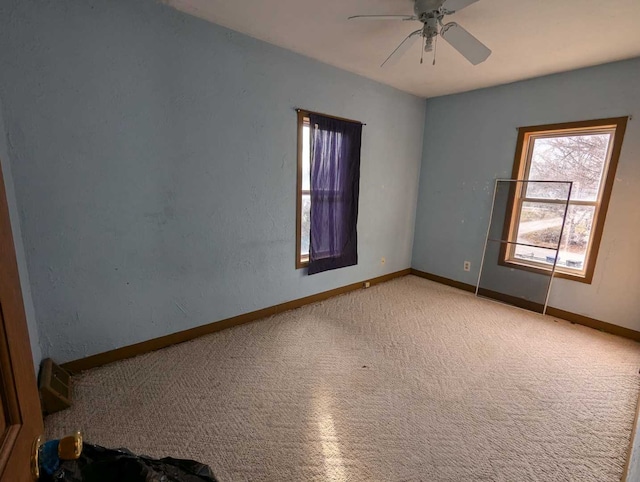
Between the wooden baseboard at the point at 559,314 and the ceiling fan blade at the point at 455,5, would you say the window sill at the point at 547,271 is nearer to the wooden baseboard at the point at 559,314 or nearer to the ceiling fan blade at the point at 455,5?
the wooden baseboard at the point at 559,314

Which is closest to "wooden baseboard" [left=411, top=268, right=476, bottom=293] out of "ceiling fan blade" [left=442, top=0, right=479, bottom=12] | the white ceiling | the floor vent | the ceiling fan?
the white ceiling

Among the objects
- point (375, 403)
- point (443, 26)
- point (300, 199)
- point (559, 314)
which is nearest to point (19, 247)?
point (300, 199)

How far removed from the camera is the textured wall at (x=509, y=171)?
273cm

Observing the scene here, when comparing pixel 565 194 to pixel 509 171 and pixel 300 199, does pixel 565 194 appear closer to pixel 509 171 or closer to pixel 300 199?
pixel 509 171

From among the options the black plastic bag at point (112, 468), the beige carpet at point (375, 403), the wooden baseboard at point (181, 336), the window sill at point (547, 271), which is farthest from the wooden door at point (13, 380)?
the window sill at point (547, 271)

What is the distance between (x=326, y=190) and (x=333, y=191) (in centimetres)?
11

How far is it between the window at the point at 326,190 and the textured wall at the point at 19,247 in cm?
202

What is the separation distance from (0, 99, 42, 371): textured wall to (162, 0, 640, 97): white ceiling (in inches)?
55.8

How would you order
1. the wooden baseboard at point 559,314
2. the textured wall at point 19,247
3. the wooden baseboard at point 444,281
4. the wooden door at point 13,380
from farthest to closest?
the wooden baseboard at point 444,281, the wooden baseboard at point 559,314, the textured wall at point 19,247, the wooden door at point 13,380

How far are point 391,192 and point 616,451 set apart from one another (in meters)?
3.05

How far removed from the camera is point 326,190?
319 centimetres

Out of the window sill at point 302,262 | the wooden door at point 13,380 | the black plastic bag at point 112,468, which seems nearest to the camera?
the wooden door at point 13,380

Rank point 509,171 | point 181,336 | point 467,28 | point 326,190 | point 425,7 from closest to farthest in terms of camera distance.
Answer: point 425,7 < point 467,28 < point 181,336 < point 326,190 < point 509,171

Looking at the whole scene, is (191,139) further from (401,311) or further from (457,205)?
(457,205)
